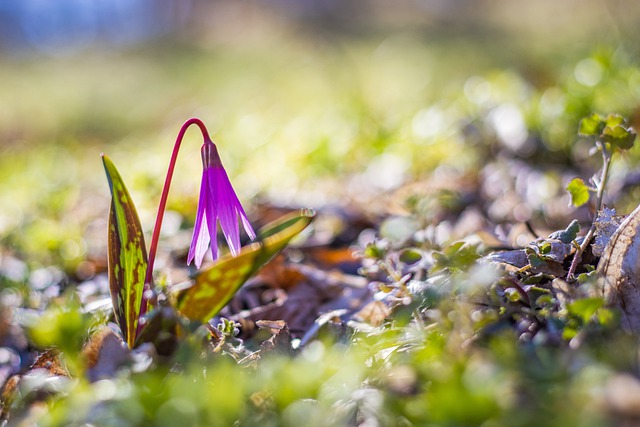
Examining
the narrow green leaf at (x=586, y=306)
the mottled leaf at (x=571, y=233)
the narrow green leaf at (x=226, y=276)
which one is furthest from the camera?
the mottled leaf at (x=571, y=233)

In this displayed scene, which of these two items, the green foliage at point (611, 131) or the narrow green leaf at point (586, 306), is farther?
the green foliage at point (611, 131)

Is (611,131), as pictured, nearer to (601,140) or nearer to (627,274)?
(601,140)

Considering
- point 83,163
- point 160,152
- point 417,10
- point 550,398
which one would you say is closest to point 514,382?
point 550,398

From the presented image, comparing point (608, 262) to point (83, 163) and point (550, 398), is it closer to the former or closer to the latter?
point (550, 398)

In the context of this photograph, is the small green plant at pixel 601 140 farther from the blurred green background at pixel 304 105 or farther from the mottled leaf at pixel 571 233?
the blurred green background at pixel 304 105

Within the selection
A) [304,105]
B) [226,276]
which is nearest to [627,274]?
[226,276]

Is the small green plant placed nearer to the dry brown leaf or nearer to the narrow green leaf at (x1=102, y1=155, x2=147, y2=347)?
Answer: the dry brown leaf

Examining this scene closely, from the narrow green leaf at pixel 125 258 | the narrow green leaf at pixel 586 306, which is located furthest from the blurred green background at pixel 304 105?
the narrow green leaf at pixel 586 306

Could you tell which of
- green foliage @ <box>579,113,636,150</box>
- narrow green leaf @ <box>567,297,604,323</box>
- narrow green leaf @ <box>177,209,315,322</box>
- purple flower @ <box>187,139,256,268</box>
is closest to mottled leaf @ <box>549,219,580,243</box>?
green foliage @ <box>579,113,636,150</box>
